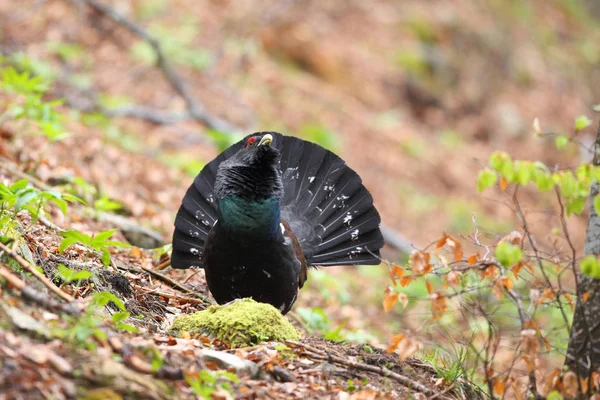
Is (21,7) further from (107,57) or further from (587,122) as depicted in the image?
(587,122)

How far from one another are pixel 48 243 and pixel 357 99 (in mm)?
11906

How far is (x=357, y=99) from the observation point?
16.2 meters

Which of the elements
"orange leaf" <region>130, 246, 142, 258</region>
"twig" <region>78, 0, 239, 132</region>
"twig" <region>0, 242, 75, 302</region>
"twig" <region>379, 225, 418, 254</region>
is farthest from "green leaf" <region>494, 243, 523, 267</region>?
"twig" <region>78, 0, 239, 132</region>

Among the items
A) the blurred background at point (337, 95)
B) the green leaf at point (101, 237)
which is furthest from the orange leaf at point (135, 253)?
the green leaf at point (101, 237)

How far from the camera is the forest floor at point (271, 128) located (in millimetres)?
3471

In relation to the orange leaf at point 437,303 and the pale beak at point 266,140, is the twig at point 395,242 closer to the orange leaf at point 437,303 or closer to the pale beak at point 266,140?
the pale beak at point 266,140

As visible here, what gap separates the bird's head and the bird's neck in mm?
44

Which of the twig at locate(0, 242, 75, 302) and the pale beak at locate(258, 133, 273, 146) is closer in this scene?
the twig at locate(0, 242, 75, 302)

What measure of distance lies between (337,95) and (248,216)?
36.7 feet

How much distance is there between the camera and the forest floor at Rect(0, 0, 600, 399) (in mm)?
3471

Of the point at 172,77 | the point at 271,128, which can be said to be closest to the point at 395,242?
the point at 271,128

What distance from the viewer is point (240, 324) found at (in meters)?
4.36

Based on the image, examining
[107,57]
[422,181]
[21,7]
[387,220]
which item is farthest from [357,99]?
[21,7]

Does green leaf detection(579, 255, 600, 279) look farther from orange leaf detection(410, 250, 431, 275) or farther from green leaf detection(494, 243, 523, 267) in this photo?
orange leaf detection(410, 250, 431, 275)
